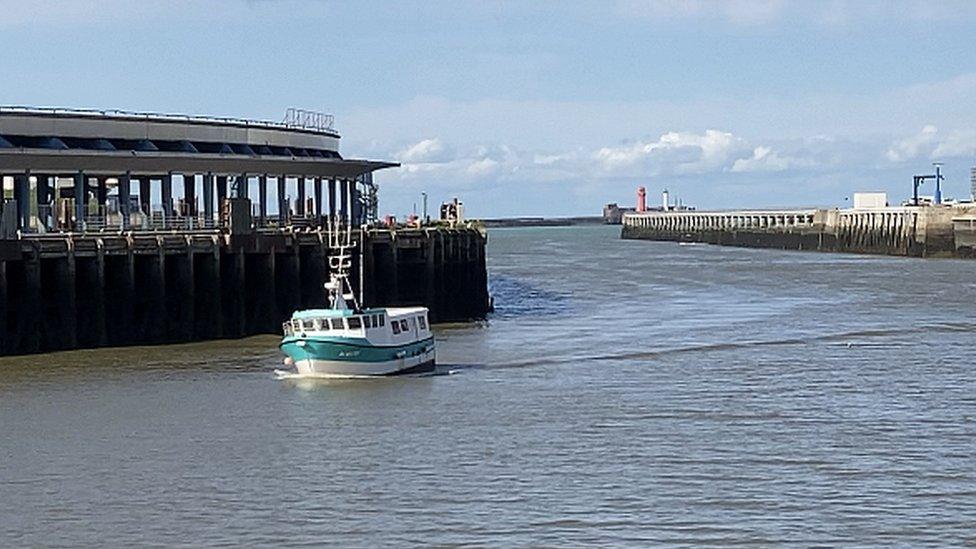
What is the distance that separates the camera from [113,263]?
57531 millimetres

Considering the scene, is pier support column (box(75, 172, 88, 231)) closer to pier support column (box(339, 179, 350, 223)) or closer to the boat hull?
pier support column (box(339, 179, 350, 223))

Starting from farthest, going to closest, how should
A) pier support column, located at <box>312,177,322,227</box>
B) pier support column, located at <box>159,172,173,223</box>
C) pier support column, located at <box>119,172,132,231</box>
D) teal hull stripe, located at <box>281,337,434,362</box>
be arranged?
pier support column, located at <box>312,177,322,227</box>
pier support column, located at <box>159,172,173,223</box>
pier support column, located at <box>119,172,132,231</box>
teal hull stripe, located at <box>281,337,434,362</box>

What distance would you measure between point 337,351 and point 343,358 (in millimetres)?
276

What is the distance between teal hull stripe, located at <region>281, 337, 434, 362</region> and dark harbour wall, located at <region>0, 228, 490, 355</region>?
9929mm

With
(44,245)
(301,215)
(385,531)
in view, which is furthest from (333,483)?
(301,215)

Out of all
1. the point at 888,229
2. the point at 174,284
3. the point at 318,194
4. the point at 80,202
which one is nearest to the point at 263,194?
the point at 318,194

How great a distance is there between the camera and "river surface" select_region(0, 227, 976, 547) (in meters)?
29.6

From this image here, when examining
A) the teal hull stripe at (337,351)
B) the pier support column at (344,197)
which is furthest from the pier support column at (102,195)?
the teal hull stripe at (337,351)

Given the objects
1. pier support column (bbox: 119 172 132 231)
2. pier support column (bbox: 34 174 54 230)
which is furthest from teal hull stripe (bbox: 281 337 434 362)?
pier support column (bbox: 34 174 54 230)

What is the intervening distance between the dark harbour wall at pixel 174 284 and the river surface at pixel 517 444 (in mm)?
1237

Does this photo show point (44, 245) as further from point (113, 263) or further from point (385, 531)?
point (385, 531)

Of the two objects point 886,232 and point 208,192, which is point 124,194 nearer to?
point 208,192

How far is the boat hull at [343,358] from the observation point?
48.5 meters

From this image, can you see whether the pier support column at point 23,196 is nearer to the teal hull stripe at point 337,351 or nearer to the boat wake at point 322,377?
the boat wake at point 322,377
